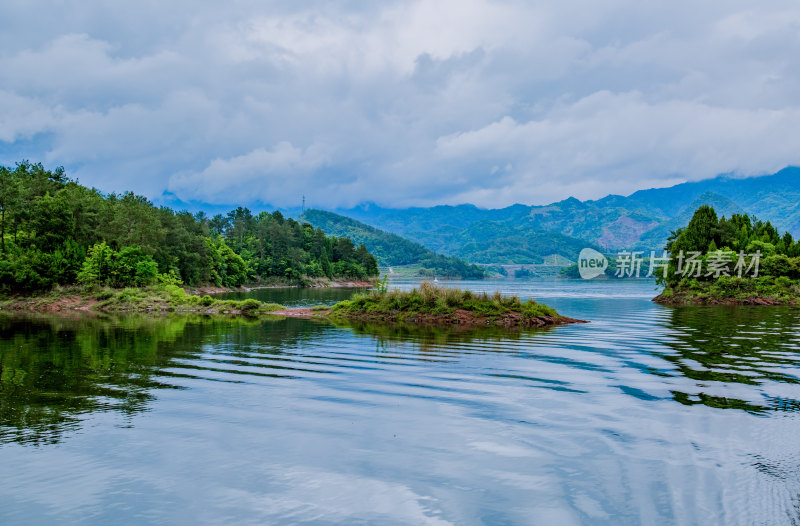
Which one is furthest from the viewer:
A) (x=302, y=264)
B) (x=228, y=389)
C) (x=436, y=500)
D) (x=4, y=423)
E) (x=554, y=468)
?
(x=302, y=264)

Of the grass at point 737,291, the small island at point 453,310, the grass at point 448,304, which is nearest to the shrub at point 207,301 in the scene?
the small island at point 453,310

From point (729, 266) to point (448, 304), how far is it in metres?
43.0

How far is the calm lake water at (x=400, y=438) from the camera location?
633 cm

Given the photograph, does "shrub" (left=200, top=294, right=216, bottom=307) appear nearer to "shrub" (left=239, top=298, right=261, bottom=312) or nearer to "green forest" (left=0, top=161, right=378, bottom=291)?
"shrub" (left=239, top=298, right=261, bottom=312)

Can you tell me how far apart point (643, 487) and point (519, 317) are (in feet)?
68.3

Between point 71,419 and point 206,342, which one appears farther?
point 206,342

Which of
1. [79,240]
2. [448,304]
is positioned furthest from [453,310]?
Answer: [79,240]

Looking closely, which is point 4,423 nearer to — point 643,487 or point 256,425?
point 256,425

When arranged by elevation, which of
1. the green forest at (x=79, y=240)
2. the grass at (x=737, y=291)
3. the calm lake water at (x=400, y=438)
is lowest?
the calm lake water at (x=400, y=438)

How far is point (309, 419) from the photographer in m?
9.83

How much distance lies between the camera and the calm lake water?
6.33 metres

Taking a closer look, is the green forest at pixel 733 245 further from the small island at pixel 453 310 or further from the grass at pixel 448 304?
the grass at pixel 448 304

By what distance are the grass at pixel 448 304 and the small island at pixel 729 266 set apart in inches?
1276

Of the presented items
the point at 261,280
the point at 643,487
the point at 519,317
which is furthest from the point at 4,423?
the point at 261,280
